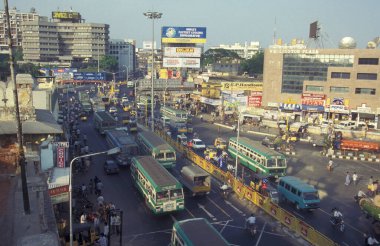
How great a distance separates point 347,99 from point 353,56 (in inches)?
306

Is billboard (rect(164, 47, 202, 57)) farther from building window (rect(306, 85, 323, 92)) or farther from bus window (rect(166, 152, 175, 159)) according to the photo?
bus window (rect(166, 152, 175, 159))

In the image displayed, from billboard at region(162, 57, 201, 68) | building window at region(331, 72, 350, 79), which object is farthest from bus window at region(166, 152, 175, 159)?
billboard at region(162, 57, 201, 68)

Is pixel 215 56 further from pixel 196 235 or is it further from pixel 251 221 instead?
pixel 196 235

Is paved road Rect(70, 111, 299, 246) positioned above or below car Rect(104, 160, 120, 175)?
below

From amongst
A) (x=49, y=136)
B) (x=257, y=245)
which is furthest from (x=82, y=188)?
(x=257, y=245)

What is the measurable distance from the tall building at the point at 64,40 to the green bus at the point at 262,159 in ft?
422

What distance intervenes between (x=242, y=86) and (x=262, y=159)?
4728 cm

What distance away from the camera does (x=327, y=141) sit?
47.8 m

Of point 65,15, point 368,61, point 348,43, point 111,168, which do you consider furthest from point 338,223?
point 65,15

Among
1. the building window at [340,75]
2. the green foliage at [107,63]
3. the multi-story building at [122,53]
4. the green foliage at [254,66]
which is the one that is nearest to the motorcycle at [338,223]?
the building window at [340,75]

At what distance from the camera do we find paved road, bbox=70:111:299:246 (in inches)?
899

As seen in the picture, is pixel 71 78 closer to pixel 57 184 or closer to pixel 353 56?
pixel 353 56

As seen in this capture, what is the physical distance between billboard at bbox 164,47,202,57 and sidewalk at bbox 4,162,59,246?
6853 centimetres

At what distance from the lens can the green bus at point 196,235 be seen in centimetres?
1692
